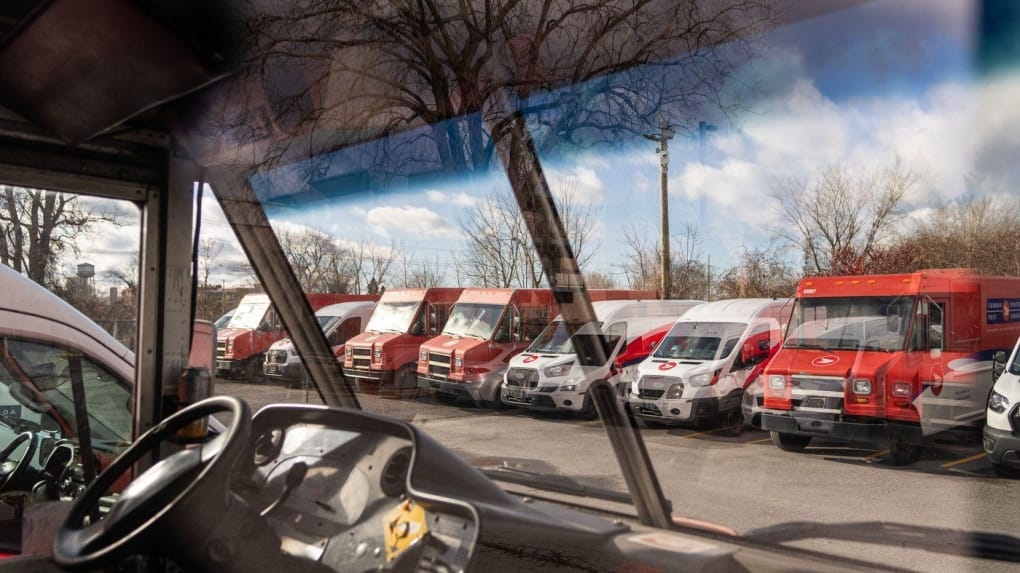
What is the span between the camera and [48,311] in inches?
106

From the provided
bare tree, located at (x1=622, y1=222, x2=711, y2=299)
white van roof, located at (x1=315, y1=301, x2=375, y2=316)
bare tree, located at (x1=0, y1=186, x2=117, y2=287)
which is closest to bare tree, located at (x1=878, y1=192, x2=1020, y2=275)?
bare tree, located at (x1=622, y1=222, x2=711, y2=299)

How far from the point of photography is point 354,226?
3.10 m

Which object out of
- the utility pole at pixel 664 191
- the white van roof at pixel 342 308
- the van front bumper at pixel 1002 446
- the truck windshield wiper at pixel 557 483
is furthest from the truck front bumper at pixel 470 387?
the van front bumper at pixel 1002 446

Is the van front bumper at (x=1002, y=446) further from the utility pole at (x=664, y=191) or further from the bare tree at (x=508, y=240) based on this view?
the bare tree at (x=508, y=240)

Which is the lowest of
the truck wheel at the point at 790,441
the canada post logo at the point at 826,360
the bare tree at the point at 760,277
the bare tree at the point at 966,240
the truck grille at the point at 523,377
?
the truck wheel at the point at 790,441

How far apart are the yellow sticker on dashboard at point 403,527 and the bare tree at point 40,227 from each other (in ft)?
5.96

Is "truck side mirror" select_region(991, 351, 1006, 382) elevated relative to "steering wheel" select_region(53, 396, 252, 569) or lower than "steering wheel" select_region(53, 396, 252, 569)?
elevated

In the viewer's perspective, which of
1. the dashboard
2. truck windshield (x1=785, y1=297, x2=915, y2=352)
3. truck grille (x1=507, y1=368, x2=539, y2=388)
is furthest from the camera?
truck grille (x1=507, y1=368, x2=539, y2=388)

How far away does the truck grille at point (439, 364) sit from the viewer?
3.18 m

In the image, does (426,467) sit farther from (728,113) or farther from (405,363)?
(405,363)

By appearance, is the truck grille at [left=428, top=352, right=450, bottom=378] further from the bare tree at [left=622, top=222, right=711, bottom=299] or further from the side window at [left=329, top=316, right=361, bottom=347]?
the bare tree at [left=622, top=222, right=711, bottom=299]

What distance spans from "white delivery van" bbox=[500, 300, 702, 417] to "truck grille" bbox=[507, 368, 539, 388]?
26 mm

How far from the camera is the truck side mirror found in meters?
1.68

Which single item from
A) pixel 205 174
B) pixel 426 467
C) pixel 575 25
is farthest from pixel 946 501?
pixel 205 174
